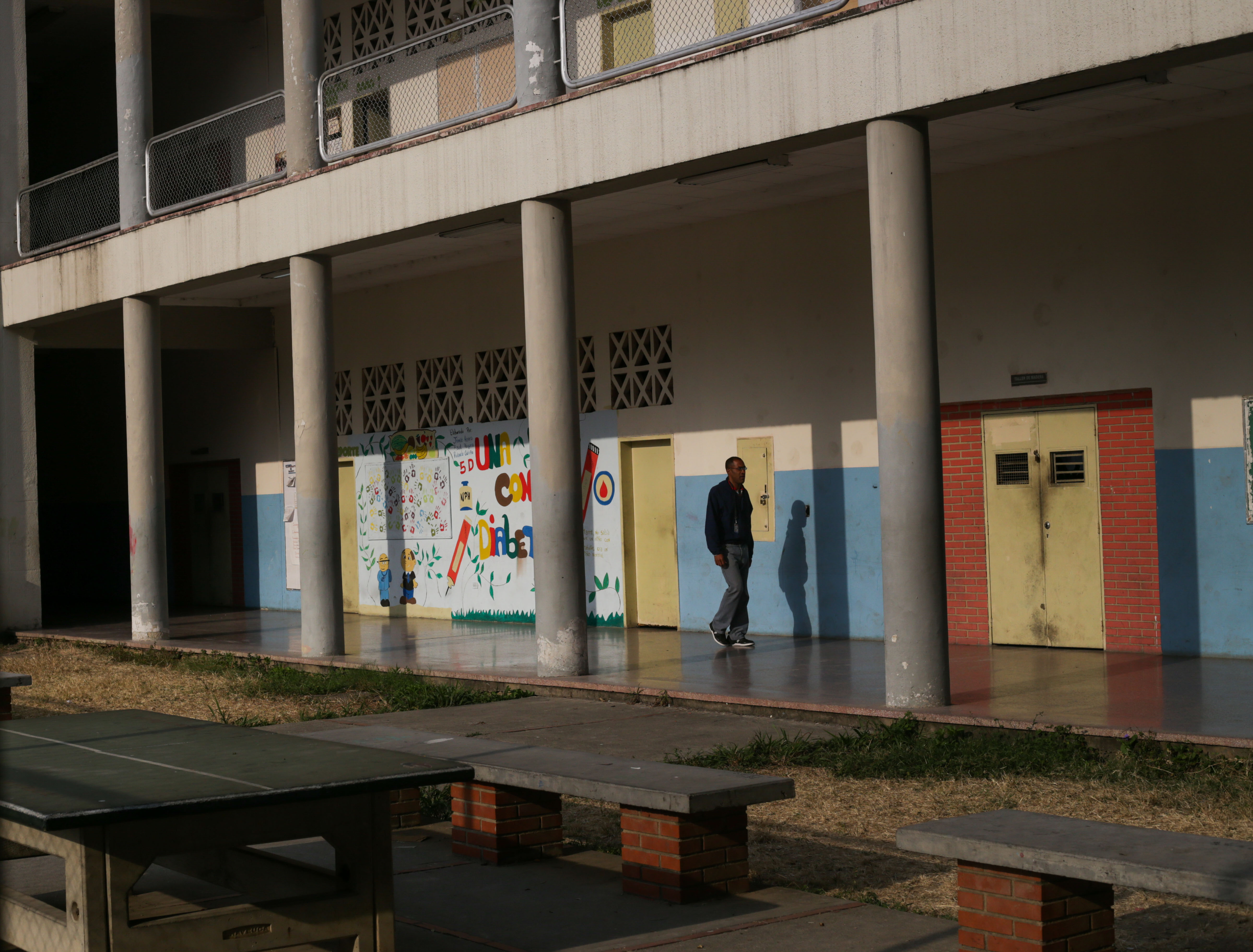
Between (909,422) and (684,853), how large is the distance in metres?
4.84

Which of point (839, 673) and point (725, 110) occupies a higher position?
point (725, 110)

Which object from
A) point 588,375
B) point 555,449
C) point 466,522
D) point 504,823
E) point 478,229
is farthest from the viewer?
point 466,522

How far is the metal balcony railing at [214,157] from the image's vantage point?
18.1 m

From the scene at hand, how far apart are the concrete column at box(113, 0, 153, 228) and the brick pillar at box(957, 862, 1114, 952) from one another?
50.9 ft

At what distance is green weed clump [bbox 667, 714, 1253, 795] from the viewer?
317 inches

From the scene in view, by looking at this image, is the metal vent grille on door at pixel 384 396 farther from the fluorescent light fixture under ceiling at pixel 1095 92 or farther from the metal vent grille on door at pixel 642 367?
the fluorescent light fixture under ceiling at pixel 1095 92

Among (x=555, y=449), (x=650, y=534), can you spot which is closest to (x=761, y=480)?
(x=650, y=534)

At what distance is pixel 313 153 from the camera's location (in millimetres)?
15250

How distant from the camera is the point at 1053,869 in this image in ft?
→ 15.2

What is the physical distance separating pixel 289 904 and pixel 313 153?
11.6 meters

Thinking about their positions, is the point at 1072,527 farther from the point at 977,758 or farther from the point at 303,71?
the point at 303,71

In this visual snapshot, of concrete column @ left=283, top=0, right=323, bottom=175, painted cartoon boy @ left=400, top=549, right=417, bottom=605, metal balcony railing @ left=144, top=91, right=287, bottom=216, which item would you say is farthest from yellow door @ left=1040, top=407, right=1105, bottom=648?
metal balcony railing @ left=144, top=91, right=287, bottom=216

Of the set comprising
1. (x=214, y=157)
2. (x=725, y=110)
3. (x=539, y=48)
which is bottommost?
(x=725, y=110)

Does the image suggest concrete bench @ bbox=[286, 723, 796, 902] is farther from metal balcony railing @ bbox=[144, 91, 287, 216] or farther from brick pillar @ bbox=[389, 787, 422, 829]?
metal balcony railing @ bbox=[144, 91, 287, 216]
